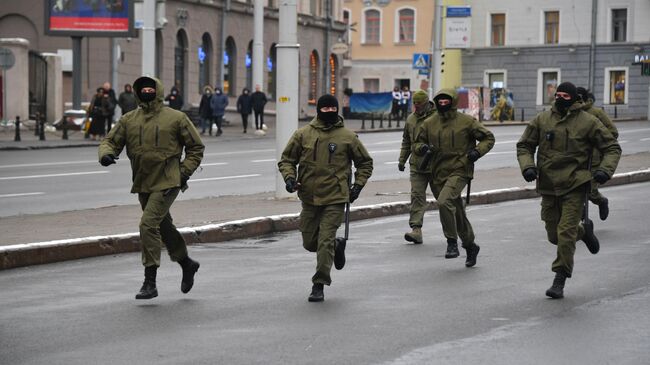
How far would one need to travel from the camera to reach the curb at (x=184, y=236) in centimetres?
1279

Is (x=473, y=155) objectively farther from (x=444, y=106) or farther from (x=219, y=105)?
(x=219, y=105)

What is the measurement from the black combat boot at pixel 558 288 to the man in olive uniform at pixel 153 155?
284cm

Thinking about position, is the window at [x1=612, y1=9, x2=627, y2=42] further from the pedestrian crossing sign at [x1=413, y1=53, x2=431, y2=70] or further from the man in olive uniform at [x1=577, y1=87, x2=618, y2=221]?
the man in olive uniform at [x1=577, y1=87, x2=618, y2=221]

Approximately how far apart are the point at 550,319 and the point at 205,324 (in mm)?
2324

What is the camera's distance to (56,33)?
41031 millimetres

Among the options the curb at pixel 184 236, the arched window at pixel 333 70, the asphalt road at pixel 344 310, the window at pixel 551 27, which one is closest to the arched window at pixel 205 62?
the arched window at pixel 333 70

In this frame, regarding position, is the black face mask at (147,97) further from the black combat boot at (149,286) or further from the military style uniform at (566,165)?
the military style uniform at (566,165)

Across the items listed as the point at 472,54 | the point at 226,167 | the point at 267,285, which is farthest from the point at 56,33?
the point at 472,54

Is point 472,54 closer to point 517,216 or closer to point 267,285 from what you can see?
point 517,216

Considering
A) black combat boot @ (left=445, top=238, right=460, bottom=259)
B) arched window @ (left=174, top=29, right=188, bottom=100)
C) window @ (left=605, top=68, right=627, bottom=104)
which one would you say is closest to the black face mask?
black combat boot @ (left=445, top=238, right=460, bottom=259)

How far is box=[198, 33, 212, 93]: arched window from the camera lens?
56656mm

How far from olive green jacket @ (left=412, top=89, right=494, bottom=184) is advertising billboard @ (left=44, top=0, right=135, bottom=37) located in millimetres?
28758

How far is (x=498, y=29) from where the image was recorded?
75812 millimetres

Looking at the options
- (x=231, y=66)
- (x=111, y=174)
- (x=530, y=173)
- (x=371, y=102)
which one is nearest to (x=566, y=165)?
(x=530, y=173)
